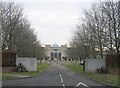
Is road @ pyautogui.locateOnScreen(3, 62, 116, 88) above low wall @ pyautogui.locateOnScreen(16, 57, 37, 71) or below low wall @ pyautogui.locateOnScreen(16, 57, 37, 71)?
below

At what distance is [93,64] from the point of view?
51812 mm

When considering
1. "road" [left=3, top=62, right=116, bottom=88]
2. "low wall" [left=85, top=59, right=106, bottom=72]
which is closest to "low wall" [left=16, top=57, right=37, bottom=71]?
"low wall" [left=85, top=59, right=106, bottom=72]

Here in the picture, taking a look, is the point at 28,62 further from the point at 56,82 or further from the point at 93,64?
the point at 56,82

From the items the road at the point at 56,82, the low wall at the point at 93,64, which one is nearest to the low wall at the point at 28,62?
the low wall at the point at 93,64

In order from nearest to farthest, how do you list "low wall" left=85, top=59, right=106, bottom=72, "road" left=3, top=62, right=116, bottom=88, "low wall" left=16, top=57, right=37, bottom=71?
"road" left=3, top=62, right=116, bottom=88 → "low wall" left=85, top=59, right=106, bottom=72 → "low wall" left=16, top=57, right=37, bottom=71

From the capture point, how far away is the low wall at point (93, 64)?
50875mm

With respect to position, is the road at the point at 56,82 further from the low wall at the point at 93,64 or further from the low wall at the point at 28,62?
the low wall at the point at 28,62

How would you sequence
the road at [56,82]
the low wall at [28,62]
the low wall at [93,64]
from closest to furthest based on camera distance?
the road at [56,82], the low wall at [93,64], the low wall at [28,62]

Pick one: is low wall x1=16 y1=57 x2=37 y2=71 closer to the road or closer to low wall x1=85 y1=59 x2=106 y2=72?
low wall x1=85 y1=59 x2=106 y2=72

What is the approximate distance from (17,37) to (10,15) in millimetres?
6315

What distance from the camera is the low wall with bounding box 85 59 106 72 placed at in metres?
50.9

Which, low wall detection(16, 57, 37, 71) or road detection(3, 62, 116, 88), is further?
low wall detection(16, 57, 37, 71)

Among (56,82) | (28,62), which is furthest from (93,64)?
(56,82)

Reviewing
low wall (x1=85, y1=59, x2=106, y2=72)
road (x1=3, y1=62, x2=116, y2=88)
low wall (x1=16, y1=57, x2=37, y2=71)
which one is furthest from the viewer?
low wall (x1=16, y1=57, x2=37, y2=71)
